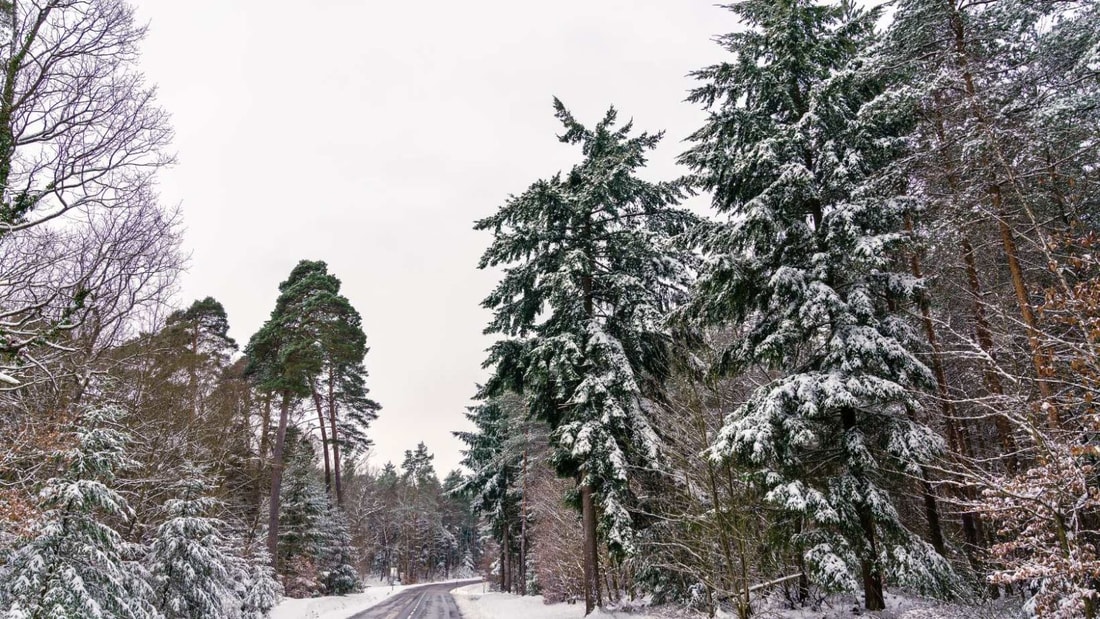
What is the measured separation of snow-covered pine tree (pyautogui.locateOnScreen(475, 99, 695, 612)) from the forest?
0.11 meters

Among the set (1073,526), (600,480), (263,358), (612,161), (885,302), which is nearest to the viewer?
(1073,526)

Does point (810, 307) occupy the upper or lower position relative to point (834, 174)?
lower

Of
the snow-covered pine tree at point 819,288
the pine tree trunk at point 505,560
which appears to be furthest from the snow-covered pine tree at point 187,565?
the pine tree trunk at point 505,560

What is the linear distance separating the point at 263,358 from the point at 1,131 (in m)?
21.1

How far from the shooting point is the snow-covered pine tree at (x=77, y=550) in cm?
916

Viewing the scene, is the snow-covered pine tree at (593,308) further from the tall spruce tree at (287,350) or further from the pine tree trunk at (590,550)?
the tall spruce tree at (287,350)

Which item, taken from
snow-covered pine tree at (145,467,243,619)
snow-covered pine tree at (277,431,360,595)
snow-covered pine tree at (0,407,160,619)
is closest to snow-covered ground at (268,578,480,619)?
snow-covered pine tree at (277,431,360,595)

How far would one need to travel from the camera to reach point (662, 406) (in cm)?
1365

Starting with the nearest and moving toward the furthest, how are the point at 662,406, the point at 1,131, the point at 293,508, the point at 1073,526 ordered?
the point at 1073,526, the point at 1,131, the point at 662,406, the point at 293,508

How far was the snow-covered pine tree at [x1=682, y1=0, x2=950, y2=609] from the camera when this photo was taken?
9.62 meters

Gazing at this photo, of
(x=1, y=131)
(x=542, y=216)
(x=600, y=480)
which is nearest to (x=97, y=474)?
(x=1, y=131)

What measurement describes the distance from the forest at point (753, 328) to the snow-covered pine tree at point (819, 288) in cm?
7

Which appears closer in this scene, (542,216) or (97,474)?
(97,474)

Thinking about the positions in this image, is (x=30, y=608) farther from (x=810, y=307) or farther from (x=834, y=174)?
(x=834, y=174)
